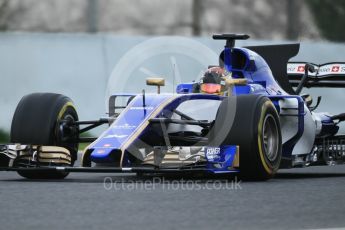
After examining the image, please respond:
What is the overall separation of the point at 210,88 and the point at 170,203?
3094mm

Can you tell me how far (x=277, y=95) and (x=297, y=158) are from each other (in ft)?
2.48

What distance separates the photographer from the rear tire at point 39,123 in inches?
403

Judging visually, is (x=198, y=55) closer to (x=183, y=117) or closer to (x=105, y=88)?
(x=183, y=117)

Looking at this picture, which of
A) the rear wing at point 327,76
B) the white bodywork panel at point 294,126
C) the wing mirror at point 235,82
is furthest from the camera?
the rear wing at point 327,76

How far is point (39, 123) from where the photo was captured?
1028 centimetres

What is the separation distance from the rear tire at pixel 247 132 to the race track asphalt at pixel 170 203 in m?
0.16

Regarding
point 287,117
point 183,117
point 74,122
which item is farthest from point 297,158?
point 74,122

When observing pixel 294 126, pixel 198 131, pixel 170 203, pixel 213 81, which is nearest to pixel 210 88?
pixel 213 81

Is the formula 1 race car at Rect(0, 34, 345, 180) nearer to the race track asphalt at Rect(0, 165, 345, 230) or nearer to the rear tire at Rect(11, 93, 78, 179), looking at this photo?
the rear tire at Rect(11, 93, 78, 179)

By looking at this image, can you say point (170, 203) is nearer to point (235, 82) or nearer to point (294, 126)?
point (235, 82)

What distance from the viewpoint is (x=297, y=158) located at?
36.1 ft

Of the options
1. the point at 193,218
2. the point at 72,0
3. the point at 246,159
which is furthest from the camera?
the point at 72,0

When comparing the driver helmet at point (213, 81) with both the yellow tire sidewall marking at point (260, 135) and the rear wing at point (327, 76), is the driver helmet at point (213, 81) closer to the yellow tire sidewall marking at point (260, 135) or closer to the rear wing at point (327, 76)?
the yellow tire sidewall marking at point (260, 135)

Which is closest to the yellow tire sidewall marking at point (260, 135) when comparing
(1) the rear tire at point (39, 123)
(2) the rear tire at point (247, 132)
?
(2) the rear tire at point (247, 132)
